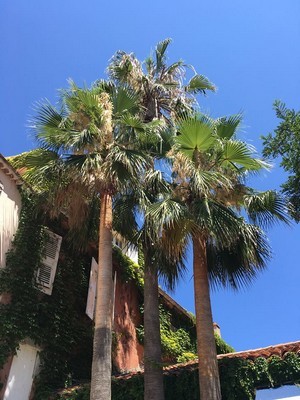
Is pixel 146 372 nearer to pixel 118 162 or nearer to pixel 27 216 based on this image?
pixel 118 162

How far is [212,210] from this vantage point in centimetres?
1085

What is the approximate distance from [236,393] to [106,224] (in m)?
4.81

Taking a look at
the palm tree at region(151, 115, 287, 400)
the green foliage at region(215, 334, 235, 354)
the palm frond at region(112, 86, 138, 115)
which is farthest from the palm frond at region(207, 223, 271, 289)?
the green foliage at region(215, 334, 235, 354)

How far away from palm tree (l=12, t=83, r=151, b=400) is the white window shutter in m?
2.11

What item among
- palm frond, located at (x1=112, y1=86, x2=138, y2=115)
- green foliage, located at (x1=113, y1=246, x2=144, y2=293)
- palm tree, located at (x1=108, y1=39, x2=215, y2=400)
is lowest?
green foliage, located at (x1=113, y1=246, x2=144, y2=293)

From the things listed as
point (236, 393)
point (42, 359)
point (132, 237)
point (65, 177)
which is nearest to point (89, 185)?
point (65, 177)

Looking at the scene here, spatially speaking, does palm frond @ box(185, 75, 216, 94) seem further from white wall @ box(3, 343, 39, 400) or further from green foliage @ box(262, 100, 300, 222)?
white wall @ box(3, 343, 39, 400)

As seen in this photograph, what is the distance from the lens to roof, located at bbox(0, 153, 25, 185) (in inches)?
542

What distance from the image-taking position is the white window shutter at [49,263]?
13.7 meters

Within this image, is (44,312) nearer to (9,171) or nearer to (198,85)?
(9,171)

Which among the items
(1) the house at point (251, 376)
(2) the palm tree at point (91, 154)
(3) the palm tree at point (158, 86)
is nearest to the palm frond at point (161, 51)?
(3) the palm tree at point (158, 86)

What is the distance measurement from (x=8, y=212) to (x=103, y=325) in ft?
18.3

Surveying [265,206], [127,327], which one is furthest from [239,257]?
[127,327]

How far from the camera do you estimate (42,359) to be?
12922 mm
